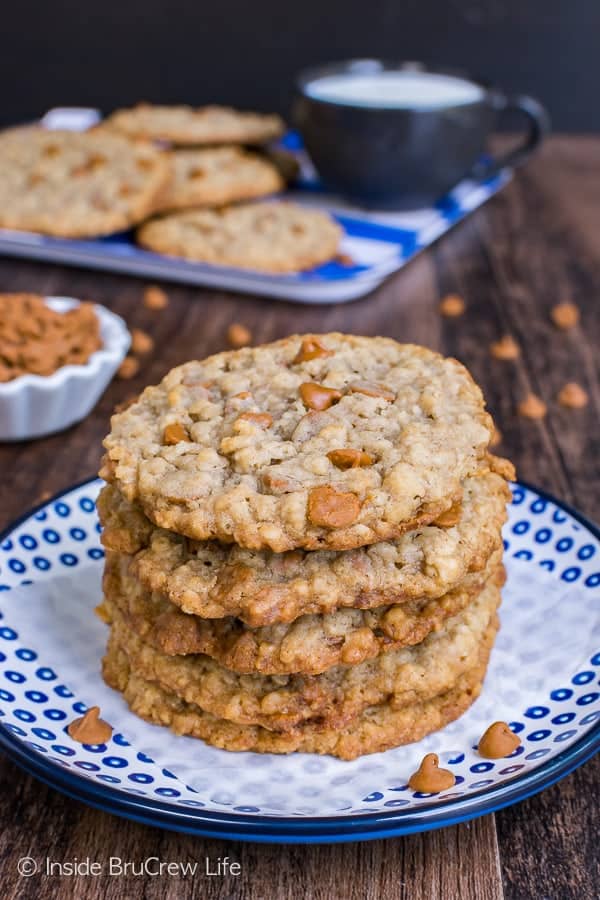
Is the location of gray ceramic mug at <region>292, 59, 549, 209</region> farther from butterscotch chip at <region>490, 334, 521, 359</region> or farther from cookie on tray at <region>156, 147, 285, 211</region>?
butterscotch chip at <region>490, 334, 521, 359</region>

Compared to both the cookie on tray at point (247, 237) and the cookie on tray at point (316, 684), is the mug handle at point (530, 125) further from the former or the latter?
the cookie on tray at point (316, 684)

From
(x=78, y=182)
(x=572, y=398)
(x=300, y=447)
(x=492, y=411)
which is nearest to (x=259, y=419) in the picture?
(x=300, y=447)

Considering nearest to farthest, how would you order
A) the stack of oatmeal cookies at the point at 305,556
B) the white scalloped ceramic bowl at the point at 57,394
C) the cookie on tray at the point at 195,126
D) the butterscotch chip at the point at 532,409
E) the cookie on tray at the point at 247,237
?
1. the stack of oatmeal cookies at the point at 305,556
2. the white scalloped ceramic bowl at the point at 57,394
3. the butterscotch chip at the point at 532,409
4. the cookie on tray at the point at 247,237
5. the cookie on tray at the point at 195,126

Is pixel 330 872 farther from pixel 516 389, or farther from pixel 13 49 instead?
pixel 13 49

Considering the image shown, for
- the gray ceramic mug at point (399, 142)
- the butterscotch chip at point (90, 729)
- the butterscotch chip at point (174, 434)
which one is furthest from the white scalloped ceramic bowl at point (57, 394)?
the gray ceramic mug at point (399, 142)

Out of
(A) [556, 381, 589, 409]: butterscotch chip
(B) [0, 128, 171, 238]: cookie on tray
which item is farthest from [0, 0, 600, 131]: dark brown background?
(A) [556, 381, 589, 409]: butterscotch chip

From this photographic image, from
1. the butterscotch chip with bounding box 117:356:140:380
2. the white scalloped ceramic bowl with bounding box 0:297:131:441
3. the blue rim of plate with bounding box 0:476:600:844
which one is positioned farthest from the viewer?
the butterscotch chip with bounding box 117:356:140:380

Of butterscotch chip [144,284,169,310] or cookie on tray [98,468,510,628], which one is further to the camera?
butterscotch chip [144,284,169,310]
